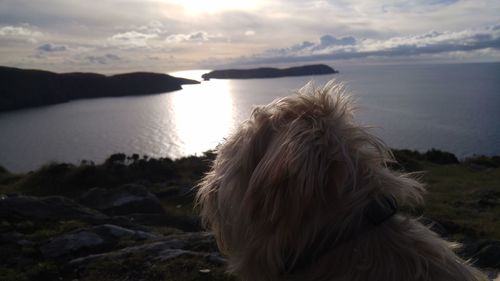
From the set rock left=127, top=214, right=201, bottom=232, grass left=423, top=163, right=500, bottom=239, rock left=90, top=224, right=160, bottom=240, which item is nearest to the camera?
rock left=90, top=224, right=160, bottom=240

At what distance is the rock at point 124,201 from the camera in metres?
13.7

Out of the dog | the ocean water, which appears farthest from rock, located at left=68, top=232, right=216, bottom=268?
the ocean water

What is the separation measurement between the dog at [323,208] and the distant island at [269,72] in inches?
5881

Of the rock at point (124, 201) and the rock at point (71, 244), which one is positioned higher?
the rock at point (71, 244)

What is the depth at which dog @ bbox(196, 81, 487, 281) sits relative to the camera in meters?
2.06

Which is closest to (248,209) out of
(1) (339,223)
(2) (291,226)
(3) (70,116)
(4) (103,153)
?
(2) (291,226)

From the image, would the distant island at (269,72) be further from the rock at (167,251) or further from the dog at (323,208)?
the dog at (323,208)

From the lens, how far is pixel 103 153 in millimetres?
52250

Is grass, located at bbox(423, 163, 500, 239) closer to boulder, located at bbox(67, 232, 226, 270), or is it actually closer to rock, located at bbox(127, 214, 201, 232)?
boulder, located at bbox(67, 232, 226, 270)

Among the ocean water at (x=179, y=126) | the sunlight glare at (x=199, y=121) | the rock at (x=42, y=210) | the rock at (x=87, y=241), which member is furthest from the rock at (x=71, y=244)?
the sunlight glare at (x=199, y=121)

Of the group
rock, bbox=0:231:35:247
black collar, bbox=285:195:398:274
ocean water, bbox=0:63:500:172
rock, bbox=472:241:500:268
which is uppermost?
black collar, bbox=285:195:398:274

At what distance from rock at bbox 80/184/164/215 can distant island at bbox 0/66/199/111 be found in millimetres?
100010

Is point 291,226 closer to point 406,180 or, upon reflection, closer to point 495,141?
point 406,180

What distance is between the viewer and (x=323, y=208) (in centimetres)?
211
